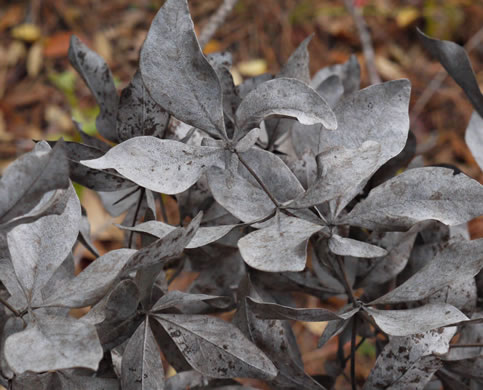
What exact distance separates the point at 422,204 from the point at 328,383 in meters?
0.28

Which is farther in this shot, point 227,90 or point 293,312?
point 227,90

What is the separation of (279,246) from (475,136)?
0.33 m

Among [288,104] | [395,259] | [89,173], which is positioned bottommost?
[395,259]

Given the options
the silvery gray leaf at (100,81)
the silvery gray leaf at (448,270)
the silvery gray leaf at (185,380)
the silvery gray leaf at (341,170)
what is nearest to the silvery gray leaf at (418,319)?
the silvery gray leaf at (448,270)

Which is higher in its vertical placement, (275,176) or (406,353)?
(275,176)

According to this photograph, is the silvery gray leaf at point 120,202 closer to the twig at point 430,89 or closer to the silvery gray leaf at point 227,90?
the silvery gray leaf at point 227,90

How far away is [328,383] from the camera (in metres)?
0.69

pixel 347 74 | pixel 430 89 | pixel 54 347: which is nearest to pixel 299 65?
pixel 347 74

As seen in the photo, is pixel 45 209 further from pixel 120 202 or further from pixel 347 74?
pixel 347 74

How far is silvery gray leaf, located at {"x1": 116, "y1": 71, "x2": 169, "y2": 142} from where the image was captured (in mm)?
591

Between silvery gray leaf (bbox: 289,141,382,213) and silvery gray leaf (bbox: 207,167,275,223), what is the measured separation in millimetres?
49

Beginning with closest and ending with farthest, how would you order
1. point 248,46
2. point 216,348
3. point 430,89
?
point 216,348
point 430,89
point 248,46

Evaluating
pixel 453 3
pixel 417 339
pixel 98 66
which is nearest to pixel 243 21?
pixel 453 3

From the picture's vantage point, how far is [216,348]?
1.67 feet
